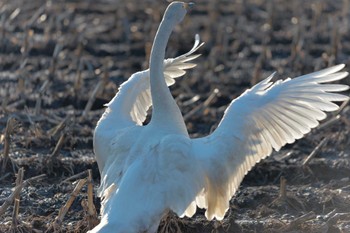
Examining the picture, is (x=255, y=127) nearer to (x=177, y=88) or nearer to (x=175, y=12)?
(x=175, y=12)

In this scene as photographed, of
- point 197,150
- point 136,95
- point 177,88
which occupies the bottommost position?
point 177,88

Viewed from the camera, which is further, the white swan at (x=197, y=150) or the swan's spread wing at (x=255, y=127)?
the swan's spread wing at (x=255, y=127)

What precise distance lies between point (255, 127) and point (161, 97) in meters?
0.95

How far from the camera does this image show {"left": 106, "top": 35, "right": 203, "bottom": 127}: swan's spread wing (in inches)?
332

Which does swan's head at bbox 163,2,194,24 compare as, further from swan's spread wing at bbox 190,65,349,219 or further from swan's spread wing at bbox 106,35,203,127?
swan's spread wing at bbox 190,65,349,219

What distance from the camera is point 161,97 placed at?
8.00m

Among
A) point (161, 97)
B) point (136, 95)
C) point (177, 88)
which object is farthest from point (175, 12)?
point (177, 88)

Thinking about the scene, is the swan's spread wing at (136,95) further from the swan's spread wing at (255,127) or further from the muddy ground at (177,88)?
the swan's spread wing at (255,127)

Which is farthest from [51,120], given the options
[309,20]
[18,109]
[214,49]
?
[309,20]

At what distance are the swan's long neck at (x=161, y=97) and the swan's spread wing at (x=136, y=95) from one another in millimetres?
394

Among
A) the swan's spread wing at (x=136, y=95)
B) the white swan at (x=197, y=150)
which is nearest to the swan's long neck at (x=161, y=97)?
the white swan at (x=197, y=150)

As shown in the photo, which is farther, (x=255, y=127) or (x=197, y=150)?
(x=255, y=127)

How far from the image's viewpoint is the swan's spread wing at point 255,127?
7.31 meters

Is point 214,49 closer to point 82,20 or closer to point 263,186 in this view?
point 82,20
